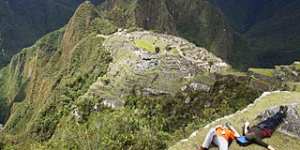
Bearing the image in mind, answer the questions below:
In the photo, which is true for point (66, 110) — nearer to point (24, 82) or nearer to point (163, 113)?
point (163, 113)

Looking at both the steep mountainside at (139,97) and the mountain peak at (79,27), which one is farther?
the mountain peak at (79,27)

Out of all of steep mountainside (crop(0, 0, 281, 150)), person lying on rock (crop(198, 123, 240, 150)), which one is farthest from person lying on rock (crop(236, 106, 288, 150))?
steep mountainside (crop(0, 0, 281, 150))

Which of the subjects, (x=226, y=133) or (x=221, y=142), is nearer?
(x=221, y=142)

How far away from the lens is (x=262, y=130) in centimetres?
2325

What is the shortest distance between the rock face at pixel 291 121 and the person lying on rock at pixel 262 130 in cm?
25

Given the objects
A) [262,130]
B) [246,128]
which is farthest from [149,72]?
[262,130]

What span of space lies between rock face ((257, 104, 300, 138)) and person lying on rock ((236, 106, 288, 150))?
0.25m

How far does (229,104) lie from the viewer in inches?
2173

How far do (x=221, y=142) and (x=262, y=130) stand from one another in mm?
2732

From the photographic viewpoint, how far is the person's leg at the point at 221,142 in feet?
69.9

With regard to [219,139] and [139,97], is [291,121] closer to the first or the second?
[219,139]

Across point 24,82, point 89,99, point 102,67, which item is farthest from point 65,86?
point 24,82

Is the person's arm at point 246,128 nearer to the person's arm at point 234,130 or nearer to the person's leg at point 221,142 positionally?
the person's arm at point 234,130

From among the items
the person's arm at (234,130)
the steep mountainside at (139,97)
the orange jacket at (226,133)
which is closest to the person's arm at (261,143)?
the person's arm at (234,130)
